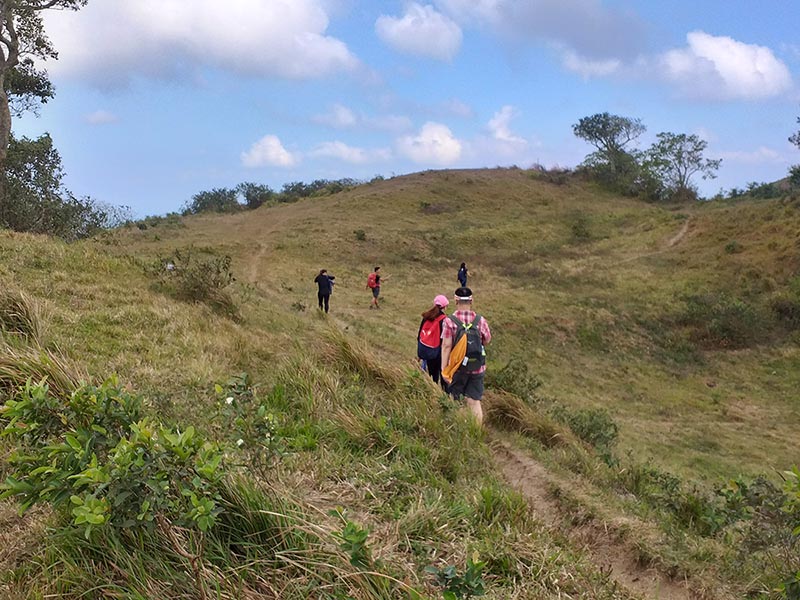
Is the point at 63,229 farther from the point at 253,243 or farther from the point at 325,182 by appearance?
the point at 325,182

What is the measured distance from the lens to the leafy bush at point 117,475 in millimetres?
1997

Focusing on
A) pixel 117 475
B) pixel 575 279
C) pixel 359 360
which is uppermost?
pixel 575 279

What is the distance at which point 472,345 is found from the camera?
19.7ft

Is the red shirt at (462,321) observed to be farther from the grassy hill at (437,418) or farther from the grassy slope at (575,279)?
the grassy slope at (575,279)

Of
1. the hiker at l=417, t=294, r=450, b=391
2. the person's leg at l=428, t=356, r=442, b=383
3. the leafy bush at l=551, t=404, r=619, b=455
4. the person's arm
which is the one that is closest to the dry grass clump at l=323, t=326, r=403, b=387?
the person's arm

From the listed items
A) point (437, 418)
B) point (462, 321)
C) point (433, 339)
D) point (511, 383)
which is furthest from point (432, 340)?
point (511, 383)

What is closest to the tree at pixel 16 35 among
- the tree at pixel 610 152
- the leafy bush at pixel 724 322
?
the leafy bush at pixel 724 322

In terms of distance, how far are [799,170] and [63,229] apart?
170ft

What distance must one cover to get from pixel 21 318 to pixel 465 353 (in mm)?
4767

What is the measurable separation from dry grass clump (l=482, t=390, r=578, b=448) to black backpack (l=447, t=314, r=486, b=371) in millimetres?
1275

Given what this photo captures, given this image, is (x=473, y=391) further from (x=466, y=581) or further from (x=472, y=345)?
(x=466, y=581)

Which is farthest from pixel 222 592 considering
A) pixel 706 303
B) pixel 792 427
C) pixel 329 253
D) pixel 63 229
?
pixel 329 253

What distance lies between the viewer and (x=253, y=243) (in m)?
31.1

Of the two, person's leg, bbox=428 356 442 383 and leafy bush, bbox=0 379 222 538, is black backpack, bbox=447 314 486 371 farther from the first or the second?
leafy bush, bbox=0 379 222 538
